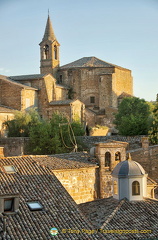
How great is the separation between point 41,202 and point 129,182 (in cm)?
413

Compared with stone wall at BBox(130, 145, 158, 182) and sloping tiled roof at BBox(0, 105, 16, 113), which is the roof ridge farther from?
sloping tiled roof at BBox(0, 105, 16, 113)

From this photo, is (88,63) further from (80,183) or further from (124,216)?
(124,216)

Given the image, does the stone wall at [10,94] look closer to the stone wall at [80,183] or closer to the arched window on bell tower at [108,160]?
the arched window on bell tower at [108,160]

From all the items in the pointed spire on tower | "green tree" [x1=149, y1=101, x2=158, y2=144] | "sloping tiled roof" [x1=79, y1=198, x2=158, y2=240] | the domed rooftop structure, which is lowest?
"sloping tiled roof" [x1=79, y1=198, x2=158, y2=240]

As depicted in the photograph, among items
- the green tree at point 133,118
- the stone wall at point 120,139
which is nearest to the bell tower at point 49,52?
the green tree at point 133,118

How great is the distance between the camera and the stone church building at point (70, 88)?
1702 inches

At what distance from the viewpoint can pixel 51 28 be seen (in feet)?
177

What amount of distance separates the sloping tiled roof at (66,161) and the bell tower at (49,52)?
32.4 m

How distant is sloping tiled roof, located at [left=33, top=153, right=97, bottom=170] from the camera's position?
18.6m

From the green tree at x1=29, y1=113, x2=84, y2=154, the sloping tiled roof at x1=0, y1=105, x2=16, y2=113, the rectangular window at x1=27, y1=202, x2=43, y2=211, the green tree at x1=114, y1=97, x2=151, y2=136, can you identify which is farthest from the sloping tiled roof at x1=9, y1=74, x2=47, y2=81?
the rectangular window at x1=27, y1=202, x2=43, y2=211

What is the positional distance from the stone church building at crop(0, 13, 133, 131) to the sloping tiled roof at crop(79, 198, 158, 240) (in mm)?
27162

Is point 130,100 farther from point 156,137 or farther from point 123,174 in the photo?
point 123,174

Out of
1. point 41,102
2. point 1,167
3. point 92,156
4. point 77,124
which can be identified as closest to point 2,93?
point 41,102

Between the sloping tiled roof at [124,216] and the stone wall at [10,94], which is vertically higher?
the stone wall at [10,94]
